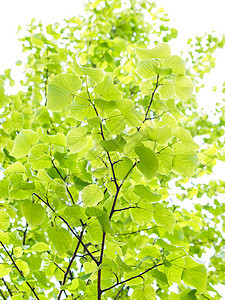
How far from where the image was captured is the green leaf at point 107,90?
679mm

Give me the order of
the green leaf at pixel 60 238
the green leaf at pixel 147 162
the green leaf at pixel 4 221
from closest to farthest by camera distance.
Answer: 1. the green leaf at pixel 147 162
2. the green leaf at pixel 60 238
3. the green leaf at pixel 4 221

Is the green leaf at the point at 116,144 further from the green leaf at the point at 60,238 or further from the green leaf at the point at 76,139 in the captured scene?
the green leaf at the point at 60,238

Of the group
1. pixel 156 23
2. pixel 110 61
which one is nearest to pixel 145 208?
pixel 110 61

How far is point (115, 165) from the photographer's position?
74cm

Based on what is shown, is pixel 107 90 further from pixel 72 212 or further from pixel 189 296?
pixel 189 296

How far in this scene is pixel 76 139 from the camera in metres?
0.75

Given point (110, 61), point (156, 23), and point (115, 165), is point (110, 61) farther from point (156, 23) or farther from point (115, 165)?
point (115, 165)

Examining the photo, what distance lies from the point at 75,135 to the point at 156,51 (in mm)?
306

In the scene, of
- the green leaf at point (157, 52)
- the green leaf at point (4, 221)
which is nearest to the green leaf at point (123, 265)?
the green leaf at point (4, 221)

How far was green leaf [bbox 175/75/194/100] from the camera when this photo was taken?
28.0 inches

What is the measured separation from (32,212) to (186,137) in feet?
1.53

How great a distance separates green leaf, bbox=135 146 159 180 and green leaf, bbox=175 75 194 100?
21 cm

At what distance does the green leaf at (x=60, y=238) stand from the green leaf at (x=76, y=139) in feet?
0.72

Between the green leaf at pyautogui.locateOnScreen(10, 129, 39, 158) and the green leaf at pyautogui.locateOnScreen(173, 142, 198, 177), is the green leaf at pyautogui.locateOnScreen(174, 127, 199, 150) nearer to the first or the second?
the green leaf at pyautogui.locateOnScreen(173, 142, 198, 177)
